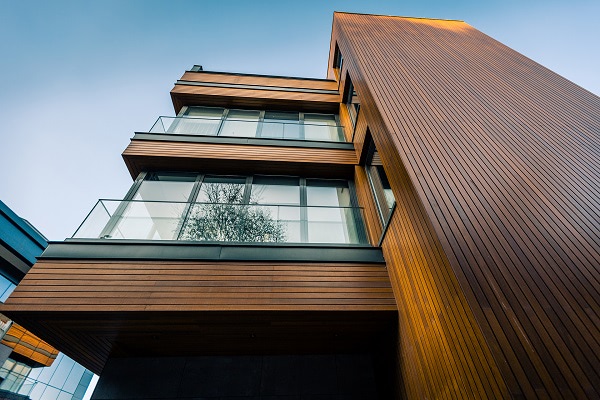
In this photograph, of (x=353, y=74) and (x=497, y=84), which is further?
(x=353, y=74)

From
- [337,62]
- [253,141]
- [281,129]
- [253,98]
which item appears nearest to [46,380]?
[253,141]

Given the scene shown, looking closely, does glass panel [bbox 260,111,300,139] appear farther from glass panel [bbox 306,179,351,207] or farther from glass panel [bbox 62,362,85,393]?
glass panel [bbox 62,362,85,393]

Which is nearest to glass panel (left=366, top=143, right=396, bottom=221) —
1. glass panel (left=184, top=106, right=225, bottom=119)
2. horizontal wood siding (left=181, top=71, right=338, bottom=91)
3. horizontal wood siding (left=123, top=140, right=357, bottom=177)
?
horizontal wood siding (left=123, top=140, right=357, bottom=177)

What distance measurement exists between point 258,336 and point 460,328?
3.15 m

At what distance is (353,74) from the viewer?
8.80m

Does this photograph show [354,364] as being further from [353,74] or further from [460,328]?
[353,74]

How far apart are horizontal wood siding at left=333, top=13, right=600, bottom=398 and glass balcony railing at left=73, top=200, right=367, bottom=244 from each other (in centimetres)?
126

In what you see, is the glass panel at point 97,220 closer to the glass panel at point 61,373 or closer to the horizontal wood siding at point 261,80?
the horizontal wood siding at point 261,80

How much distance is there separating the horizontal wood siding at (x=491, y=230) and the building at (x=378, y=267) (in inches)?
0.8

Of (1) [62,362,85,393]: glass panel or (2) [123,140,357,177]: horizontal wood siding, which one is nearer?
(2) [123,140,357,177]: horizontal wood siding

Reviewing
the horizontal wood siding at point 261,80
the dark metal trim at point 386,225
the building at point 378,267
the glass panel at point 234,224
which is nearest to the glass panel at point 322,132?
the building at point 378,267

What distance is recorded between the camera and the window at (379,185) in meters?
5.37

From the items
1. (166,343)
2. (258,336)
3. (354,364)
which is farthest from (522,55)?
(166,343)

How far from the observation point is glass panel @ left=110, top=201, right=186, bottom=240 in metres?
5.04
